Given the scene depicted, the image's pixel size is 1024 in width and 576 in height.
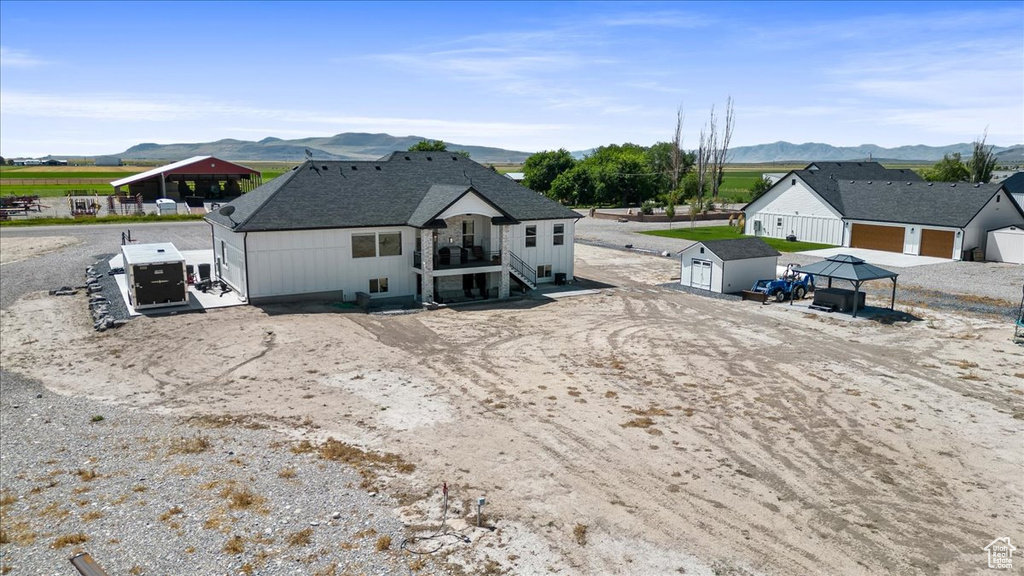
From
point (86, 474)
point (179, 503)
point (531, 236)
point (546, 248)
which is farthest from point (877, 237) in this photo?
point (86, 474)

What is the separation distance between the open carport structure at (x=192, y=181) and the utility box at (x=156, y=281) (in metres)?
52.7

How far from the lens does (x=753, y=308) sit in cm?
3020

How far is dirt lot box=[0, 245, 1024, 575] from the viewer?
38.9 ft

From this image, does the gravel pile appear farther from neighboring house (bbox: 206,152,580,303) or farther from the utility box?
neighboring house (bbox: 206,152,580,303)

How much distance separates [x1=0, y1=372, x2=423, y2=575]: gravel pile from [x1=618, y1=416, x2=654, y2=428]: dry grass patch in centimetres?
636

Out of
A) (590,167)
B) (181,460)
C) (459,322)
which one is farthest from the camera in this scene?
(590,167)

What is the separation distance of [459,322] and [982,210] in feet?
120

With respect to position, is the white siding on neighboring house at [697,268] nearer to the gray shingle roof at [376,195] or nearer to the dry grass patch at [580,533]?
the gray shingle roof at [376,195]

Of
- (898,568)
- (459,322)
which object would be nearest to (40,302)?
(459,322)

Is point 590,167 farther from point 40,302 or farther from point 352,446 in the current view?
point 352,446

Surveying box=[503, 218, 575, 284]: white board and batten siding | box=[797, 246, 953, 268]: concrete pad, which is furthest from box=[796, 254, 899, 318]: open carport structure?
box=[797, 246, 953, 268]: concrete pad

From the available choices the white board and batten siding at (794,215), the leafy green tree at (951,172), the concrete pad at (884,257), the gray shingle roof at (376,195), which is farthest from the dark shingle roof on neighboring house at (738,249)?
the leafy green tree at (951,172)

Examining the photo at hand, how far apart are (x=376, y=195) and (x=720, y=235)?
3505cm

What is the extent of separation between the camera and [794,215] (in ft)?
181
